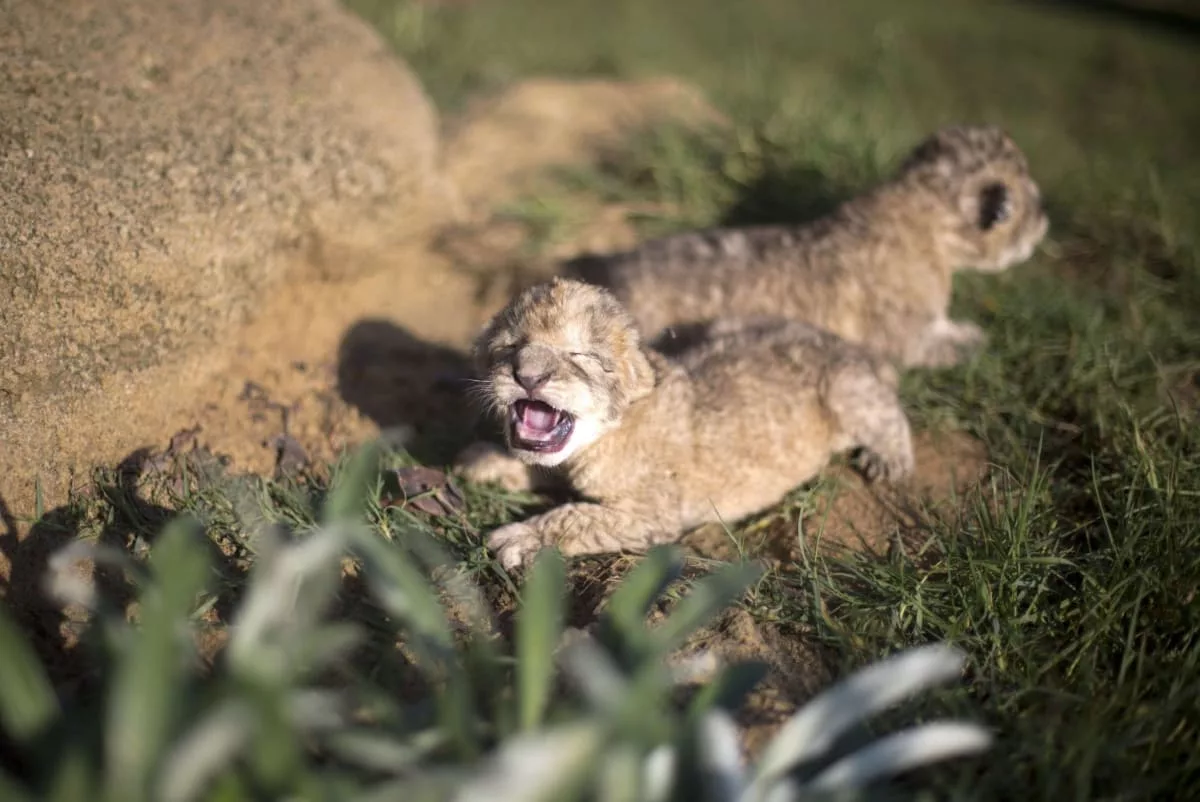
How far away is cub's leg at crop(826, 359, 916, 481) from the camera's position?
470cm

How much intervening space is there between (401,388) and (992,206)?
3788mm

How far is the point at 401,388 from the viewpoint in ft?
17.5

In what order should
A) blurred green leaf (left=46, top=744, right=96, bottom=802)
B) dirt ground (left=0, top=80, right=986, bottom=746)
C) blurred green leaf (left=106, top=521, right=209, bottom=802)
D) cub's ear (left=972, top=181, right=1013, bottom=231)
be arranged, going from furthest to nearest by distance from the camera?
cub's ear (left=972, top=181, right=1013, bottom=231)
dirt ground (left=0, top=80, right=986, bottom=746)
blurred green leaf (left=106, top=521, right=209, bottom=802)
blurred green leaf (left=46, top=744, right=96, bottom=802)

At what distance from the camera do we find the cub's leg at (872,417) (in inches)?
185

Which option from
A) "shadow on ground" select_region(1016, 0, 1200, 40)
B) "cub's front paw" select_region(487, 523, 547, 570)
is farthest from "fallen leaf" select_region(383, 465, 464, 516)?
"shadow on ground" select_region(1016, 0, 1200, 40)

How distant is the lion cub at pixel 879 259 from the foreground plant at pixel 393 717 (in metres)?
2.67

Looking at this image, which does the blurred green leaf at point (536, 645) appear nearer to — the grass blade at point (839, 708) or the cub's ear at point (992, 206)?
the grass blade at point (839, 708)

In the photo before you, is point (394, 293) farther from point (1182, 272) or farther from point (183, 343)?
point (1182, 272)

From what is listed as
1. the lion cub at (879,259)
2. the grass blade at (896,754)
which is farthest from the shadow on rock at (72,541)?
the lion cub at (879,259)

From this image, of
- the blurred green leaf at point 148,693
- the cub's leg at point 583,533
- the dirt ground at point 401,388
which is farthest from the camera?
the cub's leg at point 583,533

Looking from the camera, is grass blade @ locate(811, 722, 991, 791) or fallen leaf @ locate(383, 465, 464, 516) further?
fallen leaf @ locate(383, 465, 464, 516)

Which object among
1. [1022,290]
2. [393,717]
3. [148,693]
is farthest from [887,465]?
[148,693]

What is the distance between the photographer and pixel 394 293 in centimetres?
596

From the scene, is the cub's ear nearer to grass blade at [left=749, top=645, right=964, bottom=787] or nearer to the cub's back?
the cub's back
